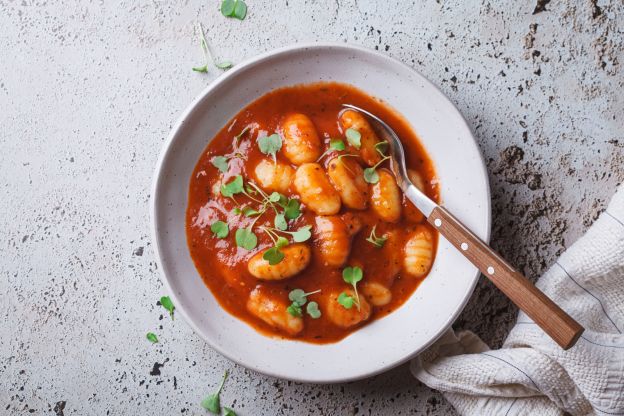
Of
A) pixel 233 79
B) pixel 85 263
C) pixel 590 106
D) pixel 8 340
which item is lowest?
pixel 8 340

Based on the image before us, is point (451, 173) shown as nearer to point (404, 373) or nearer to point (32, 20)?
point (404, 373)

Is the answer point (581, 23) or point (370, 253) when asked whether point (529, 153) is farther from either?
point (370, 253)

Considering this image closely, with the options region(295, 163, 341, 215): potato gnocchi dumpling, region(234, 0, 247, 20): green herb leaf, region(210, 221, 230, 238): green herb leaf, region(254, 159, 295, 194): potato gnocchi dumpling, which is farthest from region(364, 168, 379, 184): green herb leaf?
region(234, 0, 247, 20): green herb leaf

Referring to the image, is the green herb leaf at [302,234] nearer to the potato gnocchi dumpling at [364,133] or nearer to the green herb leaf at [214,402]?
the potato gnocchi dumpling at [364,133]

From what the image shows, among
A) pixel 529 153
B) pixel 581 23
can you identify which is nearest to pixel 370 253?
pixel 529 153

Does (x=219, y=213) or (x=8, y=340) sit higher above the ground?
(x=219, y=213)

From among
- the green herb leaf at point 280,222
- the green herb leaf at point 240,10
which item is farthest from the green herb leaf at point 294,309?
the green herb leaf at point 240,10

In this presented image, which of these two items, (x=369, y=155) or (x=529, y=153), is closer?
(x=369, y=155)

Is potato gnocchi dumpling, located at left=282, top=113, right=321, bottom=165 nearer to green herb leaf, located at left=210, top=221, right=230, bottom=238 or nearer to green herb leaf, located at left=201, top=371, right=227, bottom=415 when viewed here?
green herb leaf, located at left=210, top=221, right=230, bottom=238
